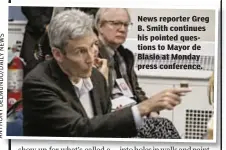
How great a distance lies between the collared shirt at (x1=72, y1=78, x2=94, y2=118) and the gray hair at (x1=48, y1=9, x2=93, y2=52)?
0.16 meters

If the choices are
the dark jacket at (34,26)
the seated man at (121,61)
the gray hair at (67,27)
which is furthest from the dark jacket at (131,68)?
the dark jacket at (34,26)

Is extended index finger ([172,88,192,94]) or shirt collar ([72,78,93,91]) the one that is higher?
shirt collar ([72,78,93,91])

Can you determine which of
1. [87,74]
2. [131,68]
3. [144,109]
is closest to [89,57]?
[87,74]

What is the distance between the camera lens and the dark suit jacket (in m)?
1.28

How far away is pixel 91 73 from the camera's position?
4.33 ft

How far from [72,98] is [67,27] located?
0.28m

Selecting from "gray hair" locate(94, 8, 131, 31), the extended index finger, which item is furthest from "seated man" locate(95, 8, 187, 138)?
the extended index finger

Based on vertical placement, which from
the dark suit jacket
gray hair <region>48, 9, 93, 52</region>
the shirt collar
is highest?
gray hair <region>48, 9, 93, 52</region>

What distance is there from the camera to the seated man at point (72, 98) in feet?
4.21

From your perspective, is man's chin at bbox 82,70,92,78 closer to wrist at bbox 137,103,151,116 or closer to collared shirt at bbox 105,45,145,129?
collared shirt at bbox 105,45,145,129

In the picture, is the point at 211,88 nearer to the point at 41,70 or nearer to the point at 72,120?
the point at 72,120

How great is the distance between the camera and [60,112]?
4.20ft

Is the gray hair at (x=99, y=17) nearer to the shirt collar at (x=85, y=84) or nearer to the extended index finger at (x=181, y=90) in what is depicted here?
the shirt collar at (x=85, y=84)

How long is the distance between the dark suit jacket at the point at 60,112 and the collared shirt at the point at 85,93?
15 mm
